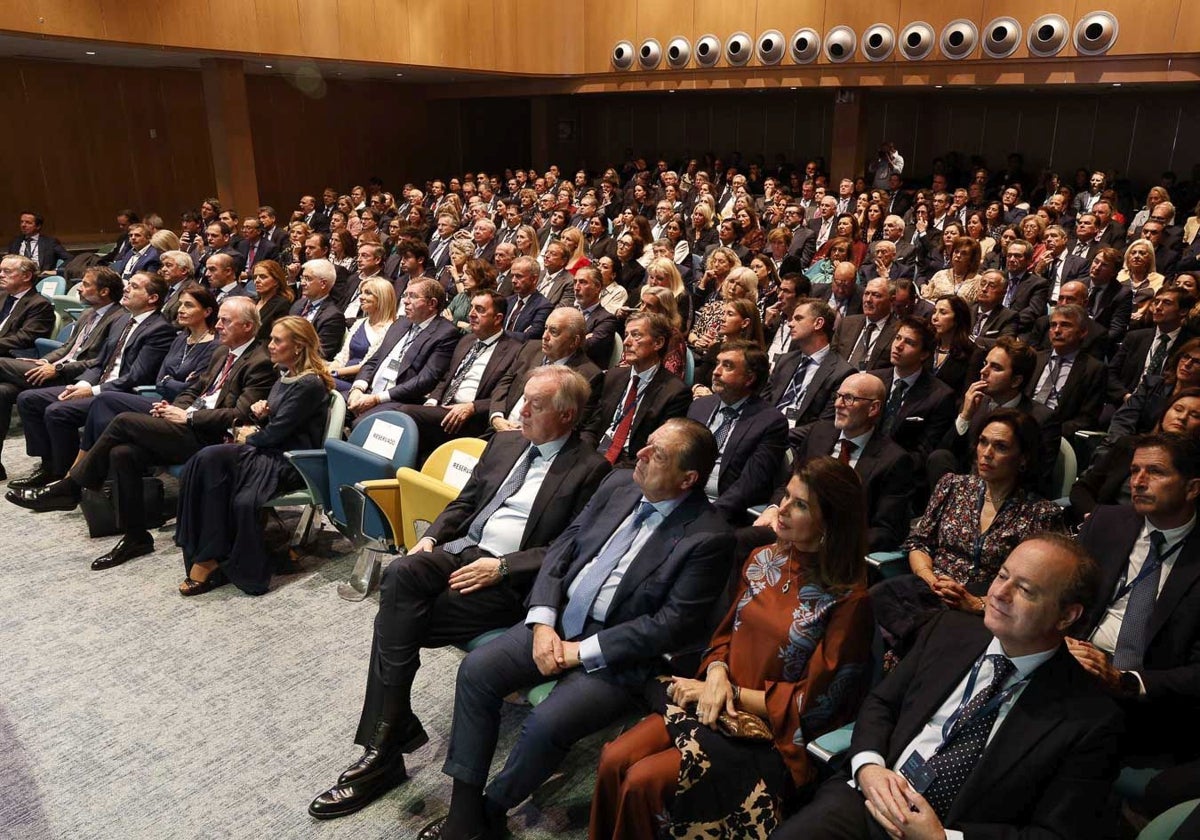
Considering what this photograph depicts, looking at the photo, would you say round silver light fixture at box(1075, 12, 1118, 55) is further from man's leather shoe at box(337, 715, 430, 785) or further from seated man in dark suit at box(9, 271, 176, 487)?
man's leather shoe at box(337, 715, 430, 785)

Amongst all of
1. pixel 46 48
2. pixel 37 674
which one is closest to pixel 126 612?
pixel 37 674

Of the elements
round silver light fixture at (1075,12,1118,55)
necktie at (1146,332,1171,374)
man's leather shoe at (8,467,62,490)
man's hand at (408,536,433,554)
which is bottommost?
man's leather shoe at (8,467,62,490)

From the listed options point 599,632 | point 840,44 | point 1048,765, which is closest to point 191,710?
point 599,632

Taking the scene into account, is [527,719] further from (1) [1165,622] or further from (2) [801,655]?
(1) [1165,622]

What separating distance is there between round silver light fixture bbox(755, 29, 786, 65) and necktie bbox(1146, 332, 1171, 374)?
928 cm

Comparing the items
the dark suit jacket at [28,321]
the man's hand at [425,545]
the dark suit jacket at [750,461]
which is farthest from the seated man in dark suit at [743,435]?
the dark suit jacket at [28,321]

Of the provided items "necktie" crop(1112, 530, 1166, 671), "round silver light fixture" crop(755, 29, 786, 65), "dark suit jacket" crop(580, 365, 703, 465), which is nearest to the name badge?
"necktie" crop(1112, 530, 1166, 671)

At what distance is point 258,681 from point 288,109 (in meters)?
15.0

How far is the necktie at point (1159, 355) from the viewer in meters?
4.29

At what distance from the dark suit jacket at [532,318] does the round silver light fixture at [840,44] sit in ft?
27.3

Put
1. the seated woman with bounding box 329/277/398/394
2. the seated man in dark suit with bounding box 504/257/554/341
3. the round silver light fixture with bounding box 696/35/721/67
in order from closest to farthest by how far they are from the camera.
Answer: the seated woman with bounding box 329/277/398/394, the seated man in dark suit with bounding box 504/257/554/341, the round silver light fixture with bounding box 696/35/721/67

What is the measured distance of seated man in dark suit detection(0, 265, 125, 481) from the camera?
511cm

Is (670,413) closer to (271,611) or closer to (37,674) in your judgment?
(271,611)

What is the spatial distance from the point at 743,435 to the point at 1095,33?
975 cm
